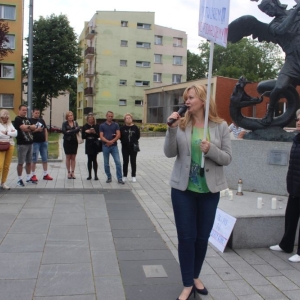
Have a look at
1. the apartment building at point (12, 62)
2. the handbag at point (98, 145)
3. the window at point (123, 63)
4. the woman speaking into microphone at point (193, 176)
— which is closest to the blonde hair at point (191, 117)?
the woman speaking into microphone at point (193, 176)

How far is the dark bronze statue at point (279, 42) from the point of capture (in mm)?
6969

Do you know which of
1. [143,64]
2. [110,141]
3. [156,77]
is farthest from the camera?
[156,77]

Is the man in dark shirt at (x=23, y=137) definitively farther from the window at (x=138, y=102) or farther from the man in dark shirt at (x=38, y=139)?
the window at (x=138, y=102)

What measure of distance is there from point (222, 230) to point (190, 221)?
172cm

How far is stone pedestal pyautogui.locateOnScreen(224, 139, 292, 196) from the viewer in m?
6.78

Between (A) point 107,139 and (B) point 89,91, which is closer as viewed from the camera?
(A) point 107,139

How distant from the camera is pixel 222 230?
5.15 m

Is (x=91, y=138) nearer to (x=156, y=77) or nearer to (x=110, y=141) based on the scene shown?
(x=110, y=141)

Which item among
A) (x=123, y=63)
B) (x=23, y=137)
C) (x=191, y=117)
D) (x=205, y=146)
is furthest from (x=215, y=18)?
(x=123, y=63)

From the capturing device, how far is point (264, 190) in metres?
6.87

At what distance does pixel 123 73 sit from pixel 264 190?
161 feet

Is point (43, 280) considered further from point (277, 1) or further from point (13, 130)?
point (277, 1)

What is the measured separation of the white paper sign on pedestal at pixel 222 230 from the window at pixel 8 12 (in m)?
41.0

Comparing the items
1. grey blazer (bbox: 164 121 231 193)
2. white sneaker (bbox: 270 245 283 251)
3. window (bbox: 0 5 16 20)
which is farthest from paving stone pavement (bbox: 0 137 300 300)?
window (bbox: 0 5 16 20)
